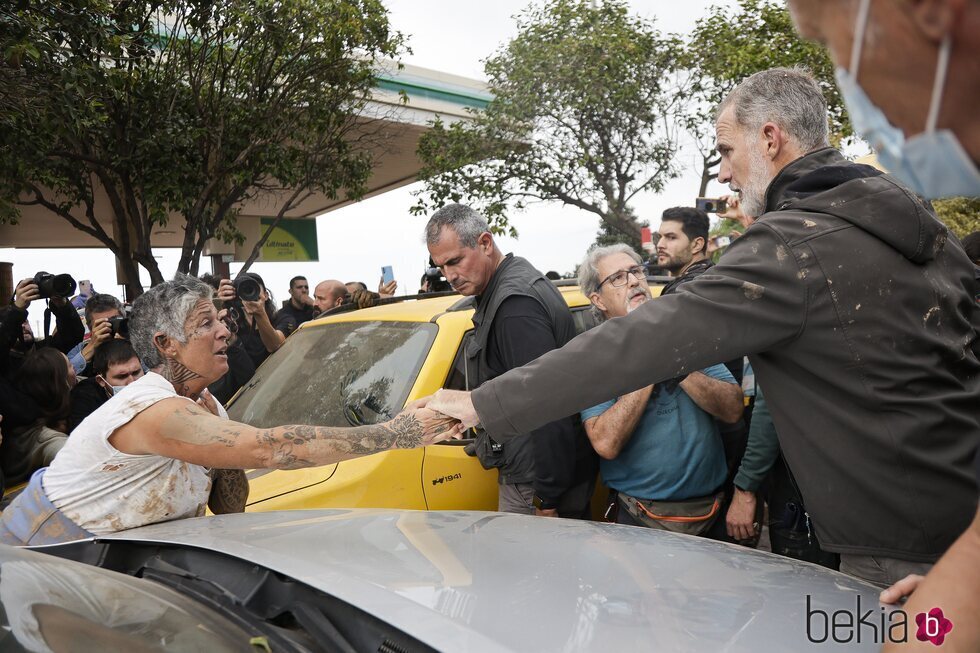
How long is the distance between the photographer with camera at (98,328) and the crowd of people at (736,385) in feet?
9.09

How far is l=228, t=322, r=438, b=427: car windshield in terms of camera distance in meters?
3.65

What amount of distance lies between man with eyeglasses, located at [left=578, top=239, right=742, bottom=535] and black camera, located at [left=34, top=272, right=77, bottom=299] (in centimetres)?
428

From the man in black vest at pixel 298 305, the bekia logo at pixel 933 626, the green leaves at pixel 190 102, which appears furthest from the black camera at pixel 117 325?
the bekia logo at pixel 933 626

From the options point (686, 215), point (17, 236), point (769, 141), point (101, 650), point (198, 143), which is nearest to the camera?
point (101, 650)

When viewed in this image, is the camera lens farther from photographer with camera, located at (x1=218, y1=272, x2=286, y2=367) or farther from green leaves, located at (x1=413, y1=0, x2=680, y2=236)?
green leaves, located at (x1=413, y1=0, x2=680, y2=236)

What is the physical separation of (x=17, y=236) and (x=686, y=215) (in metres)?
21.1

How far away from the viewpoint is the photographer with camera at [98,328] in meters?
5.29

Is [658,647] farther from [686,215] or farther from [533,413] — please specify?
[686,215]

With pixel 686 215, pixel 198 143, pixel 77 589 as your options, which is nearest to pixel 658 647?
pixel 77 589

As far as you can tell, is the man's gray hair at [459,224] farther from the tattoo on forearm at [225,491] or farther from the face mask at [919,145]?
the face mask at [919,145]

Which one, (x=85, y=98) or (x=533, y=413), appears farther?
(x=85, y=98)

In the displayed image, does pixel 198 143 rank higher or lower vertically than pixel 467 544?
higher

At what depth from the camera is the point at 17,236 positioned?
20234 millimetres

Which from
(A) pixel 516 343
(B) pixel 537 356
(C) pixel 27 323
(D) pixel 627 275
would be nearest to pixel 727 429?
(D) pixel 627 275
